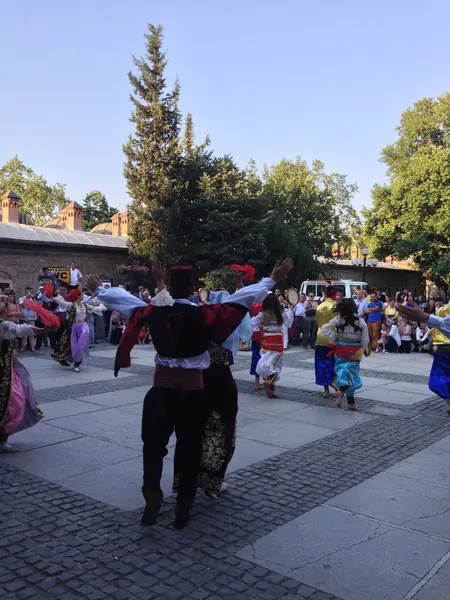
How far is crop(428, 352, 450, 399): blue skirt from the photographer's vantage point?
778 centimetres

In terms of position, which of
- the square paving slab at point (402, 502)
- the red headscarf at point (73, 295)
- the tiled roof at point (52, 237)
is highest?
the tiled roof at point (52, 237)

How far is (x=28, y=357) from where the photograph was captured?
1348 centimetres

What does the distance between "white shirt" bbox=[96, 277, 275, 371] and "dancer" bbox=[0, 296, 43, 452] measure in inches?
64.8

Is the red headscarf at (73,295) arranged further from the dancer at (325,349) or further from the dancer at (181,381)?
the dancer at (181,381)

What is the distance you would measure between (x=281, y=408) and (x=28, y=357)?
7680 mm

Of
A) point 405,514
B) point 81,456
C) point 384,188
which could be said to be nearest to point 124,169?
point 384,188

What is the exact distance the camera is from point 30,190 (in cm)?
4966

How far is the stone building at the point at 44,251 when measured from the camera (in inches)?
907

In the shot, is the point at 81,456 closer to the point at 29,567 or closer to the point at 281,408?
the point at 29,567

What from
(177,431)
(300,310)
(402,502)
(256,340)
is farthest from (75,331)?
(300,310)

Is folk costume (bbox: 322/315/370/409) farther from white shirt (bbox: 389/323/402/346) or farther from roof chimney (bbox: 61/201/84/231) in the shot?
roof chimney (bbox: 61/201/84/231)

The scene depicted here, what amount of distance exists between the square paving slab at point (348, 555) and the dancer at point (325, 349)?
4787mm

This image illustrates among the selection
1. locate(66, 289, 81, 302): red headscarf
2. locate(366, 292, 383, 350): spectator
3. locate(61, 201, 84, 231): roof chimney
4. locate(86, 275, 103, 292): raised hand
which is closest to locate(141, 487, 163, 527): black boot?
locate(86, 275, 103, 292): raised hand

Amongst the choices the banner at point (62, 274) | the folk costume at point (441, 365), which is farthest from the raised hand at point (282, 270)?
the banner at point (62, 274)
